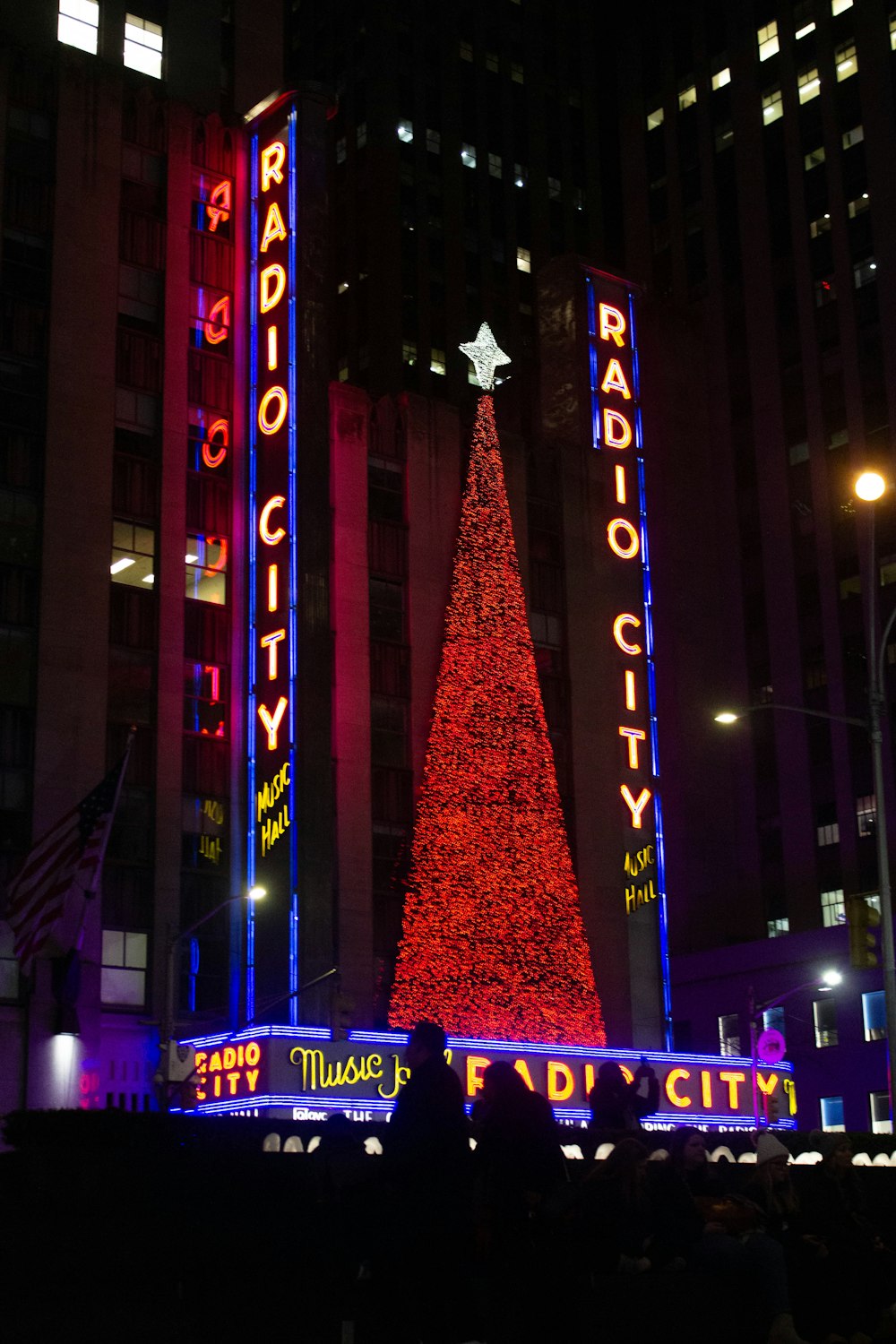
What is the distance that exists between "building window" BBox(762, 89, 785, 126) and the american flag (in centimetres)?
6655

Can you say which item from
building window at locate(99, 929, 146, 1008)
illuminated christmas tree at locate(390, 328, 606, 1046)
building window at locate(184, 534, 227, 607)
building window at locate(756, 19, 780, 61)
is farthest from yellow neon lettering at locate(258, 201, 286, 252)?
building window at locate(756, 19, 780, 61)

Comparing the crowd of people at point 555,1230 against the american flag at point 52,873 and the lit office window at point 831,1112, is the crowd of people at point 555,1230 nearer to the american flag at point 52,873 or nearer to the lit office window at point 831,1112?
the american flag at point 52,873

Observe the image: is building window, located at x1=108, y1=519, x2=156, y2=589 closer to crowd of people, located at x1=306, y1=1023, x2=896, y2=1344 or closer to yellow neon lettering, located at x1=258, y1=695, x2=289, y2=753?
yellow neon lettering, located at x1=258, y1=695, x2=289, y2=753

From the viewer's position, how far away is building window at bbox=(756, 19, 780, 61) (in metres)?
91.6

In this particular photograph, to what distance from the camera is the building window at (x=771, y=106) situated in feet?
295

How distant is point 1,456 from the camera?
47.4 meters

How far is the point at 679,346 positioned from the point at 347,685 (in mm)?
34729

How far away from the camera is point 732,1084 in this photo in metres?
49.7

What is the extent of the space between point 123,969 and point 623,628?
21131 mm

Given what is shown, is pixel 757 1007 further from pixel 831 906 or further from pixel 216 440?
pixel 216 440

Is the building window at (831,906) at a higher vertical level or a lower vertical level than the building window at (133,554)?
lower

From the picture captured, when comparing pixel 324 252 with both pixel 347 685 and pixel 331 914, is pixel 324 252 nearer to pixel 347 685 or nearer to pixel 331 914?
pixel 347 685

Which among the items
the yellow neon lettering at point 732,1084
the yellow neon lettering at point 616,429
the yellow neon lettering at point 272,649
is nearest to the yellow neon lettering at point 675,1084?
the yellow neon lettering at point 732,1084

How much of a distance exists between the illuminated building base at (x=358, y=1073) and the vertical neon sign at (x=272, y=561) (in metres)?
1.69
